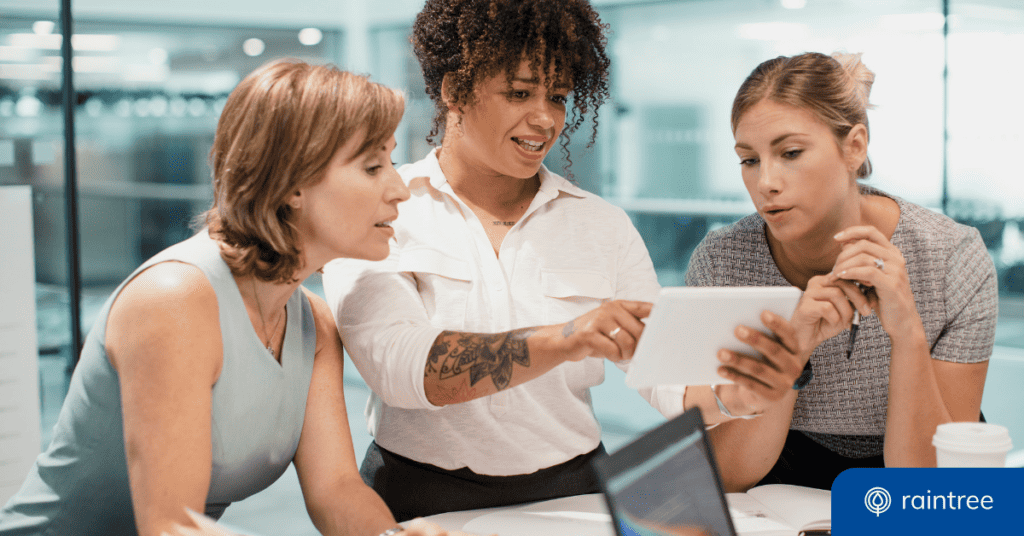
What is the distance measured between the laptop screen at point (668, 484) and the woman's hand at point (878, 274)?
58 cm

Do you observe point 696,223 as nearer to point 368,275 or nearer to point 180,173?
point 180,173

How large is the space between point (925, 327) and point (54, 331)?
428 centimetres

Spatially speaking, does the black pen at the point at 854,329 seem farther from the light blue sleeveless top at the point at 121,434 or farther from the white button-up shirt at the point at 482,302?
the light blue sleeveless top at the point at 121,434

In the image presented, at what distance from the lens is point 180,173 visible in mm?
5625

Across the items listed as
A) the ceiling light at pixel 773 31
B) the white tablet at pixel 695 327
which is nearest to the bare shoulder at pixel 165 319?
the white tablet at pixel 695 327

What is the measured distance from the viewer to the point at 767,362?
5.17 feet

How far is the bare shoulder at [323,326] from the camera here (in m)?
1.75

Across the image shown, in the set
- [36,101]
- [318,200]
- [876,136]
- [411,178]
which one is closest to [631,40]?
[876,136]

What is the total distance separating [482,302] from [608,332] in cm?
32

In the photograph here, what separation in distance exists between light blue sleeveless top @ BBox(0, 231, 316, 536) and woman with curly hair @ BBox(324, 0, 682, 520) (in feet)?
0.74

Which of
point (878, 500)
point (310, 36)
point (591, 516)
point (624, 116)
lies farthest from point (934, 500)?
point (310, 36)

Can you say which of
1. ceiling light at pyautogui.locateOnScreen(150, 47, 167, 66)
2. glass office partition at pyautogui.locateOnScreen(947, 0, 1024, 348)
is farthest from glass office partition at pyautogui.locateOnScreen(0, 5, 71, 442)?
glass office partition at pyautogui.locateOnScreen(947, 0, 1024, 348)

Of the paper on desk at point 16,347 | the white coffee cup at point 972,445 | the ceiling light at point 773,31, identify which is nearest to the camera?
the white coffee cup at point 972,445

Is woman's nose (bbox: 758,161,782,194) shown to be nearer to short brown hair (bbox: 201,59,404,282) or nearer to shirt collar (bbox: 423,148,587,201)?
shirt collar (bbox: 423,148,587,201)
